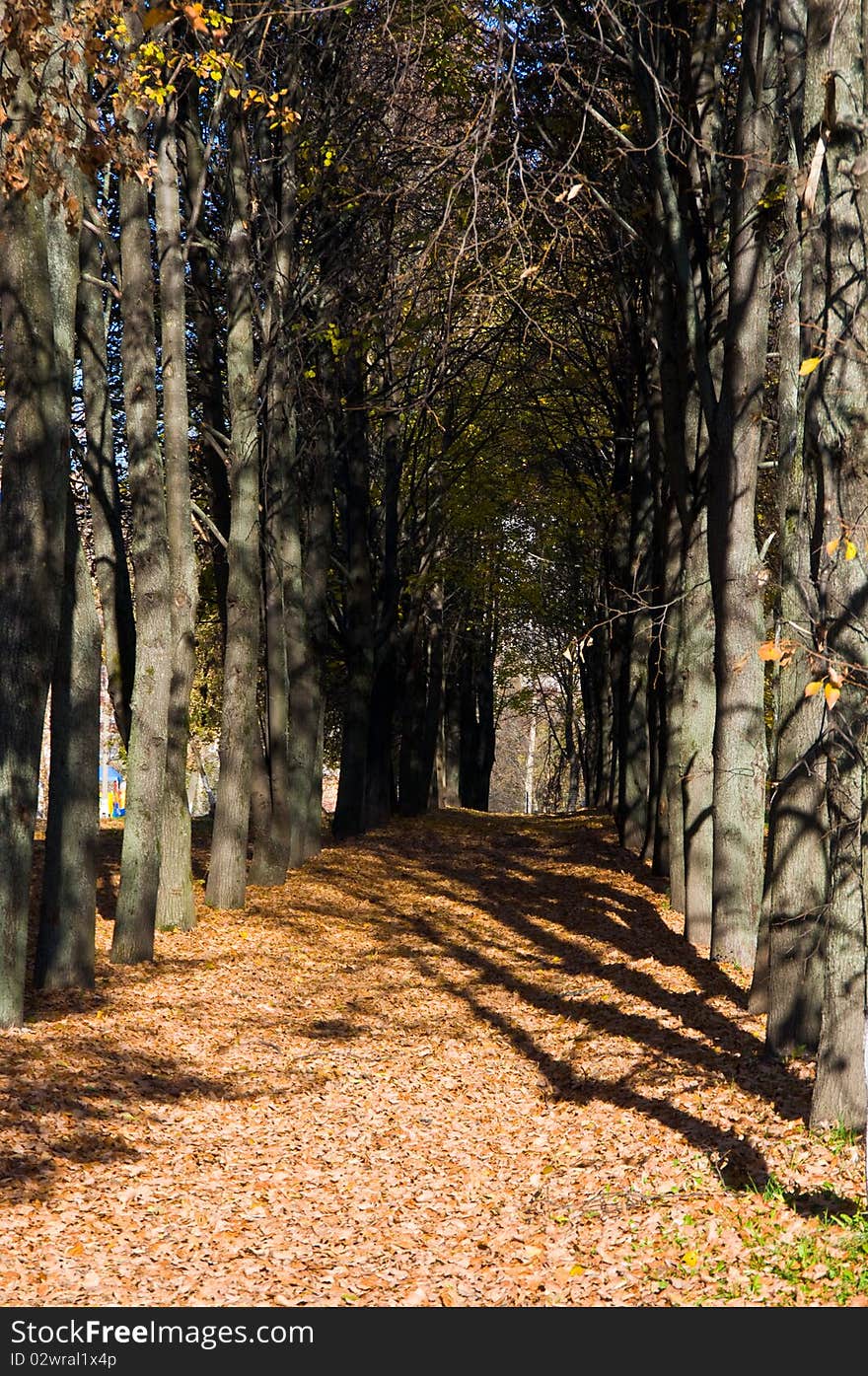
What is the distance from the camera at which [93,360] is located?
40.9 feet

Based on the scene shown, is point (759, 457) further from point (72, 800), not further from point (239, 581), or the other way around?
point (72, 800)

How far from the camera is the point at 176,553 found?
43.0ft

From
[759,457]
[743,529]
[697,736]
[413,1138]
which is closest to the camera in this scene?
[413,1138]

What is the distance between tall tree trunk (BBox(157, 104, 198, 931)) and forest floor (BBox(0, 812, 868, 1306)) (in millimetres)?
643

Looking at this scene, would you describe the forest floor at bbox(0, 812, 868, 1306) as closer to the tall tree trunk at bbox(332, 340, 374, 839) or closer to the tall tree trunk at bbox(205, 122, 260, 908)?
the tall tree trunk at bbox(205, 122, 260, 908)

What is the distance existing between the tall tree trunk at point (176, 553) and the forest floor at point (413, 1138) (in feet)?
2.11

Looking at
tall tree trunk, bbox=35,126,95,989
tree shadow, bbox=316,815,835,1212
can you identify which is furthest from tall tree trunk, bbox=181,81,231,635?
tall tree trunk, bbox=35,126,95,989

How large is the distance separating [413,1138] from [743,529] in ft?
18.1

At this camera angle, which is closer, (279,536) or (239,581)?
(239,581)

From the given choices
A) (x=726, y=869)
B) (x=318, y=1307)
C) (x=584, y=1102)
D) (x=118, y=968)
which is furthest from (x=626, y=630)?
(x=318, y=1307)

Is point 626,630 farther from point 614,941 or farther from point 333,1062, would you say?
point 333,1062

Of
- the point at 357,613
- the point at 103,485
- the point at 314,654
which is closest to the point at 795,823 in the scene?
the point at 103,485

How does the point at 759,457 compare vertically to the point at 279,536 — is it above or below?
below

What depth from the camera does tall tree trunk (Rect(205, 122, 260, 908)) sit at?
14672 millimetres
